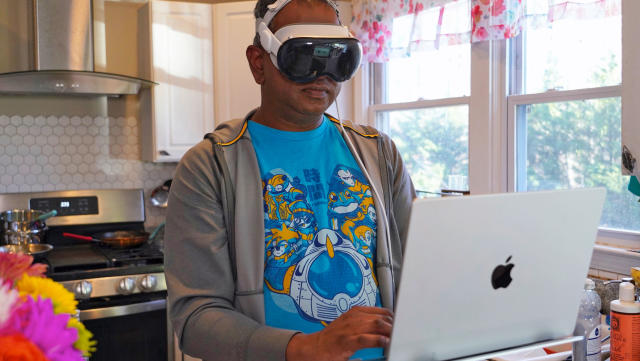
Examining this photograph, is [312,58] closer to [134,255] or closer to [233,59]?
[134,255]

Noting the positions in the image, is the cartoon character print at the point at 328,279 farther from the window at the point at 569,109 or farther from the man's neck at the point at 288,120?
the window at the point at 569,109

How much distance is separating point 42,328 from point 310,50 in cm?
83

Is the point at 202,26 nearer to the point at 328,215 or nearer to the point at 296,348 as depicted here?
the point at 328,215

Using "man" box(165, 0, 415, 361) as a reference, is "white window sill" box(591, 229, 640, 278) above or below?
below

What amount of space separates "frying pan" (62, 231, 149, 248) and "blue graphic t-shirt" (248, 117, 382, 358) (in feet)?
6.28

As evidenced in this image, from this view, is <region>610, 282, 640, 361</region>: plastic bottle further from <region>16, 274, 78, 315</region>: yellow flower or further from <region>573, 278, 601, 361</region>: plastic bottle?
<region>16, 274, 78, 315</region>: yellow flower

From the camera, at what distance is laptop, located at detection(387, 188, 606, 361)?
2.56 ft

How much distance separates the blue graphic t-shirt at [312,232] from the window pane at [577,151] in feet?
4.56

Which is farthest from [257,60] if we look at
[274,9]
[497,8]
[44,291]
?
[497,8]

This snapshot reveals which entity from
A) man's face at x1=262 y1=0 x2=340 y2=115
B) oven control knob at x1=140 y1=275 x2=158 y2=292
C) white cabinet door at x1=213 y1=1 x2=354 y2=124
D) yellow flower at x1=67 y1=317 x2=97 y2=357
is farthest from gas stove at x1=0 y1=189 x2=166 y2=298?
yellow flower at x1=67 y1=317 x2=97 y2=357

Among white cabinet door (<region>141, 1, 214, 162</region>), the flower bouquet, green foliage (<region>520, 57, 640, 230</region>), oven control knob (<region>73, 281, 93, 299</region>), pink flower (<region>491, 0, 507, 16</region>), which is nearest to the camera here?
the flower bouquet

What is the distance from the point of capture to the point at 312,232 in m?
1.20

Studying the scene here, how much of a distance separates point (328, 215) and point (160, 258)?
178 cm

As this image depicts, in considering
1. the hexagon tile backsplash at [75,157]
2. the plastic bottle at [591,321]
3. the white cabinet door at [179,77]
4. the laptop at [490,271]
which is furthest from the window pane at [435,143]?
the laptop at [490,271]
